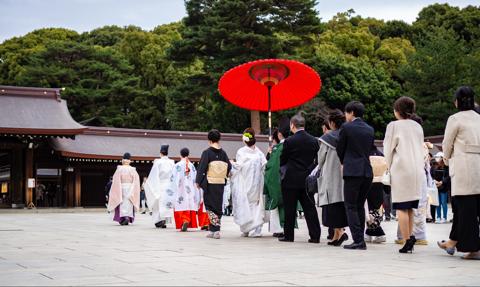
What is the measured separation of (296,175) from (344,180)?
118cm

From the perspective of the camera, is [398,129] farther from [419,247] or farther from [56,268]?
[56,268]

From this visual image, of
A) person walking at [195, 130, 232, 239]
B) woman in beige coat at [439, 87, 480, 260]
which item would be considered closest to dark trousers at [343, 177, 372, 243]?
woman in beige coat at [439, 87, 480, 260]

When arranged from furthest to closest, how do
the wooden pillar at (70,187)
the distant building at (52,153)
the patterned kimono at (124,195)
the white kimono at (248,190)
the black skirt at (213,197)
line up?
1. the wooden pillar at (70,187)
2. the distant building at (52,153)
3. the patterned kimono at (124,195)
4. the black skirt at (213,197)
5. the white kimono at (248,190)

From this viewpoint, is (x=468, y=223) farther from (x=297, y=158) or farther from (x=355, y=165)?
(x=297, y=158)

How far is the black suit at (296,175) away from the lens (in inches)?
Result: 313

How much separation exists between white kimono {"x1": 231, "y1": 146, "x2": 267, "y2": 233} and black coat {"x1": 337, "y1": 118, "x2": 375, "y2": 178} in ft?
8.19

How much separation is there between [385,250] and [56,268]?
3.61 m

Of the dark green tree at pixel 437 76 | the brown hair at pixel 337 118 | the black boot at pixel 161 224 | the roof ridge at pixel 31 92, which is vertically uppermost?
the dark green tree at pixel 437 76

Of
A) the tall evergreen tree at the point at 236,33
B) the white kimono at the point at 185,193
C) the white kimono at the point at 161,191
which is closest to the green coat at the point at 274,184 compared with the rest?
the white kimono at the point at 185,193

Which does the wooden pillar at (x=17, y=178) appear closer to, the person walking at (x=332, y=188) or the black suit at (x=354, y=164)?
the person walking at (x=332, y=188)

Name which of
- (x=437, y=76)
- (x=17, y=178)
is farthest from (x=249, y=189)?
(x=437, y=76)

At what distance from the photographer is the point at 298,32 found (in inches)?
1398

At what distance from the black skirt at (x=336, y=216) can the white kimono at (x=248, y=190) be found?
1.81 m

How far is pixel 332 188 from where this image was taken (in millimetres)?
7387
